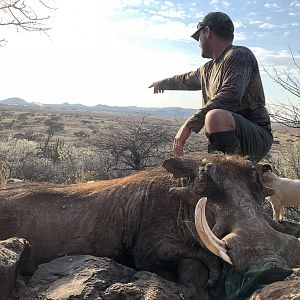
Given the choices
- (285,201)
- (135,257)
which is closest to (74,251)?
(135,257)

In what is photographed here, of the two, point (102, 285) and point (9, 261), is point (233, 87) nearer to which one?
point (102, 285)

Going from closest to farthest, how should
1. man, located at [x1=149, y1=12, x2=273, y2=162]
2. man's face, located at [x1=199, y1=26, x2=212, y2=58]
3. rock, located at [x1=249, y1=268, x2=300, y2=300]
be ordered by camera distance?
rock, located at [x1=249, y1=268, x2=300, y2=300]
man, located at [x1=149, y1=12, x2=273, y2=162]
man's face, located at [x1=199, y1=26, x2=212, y2=58]

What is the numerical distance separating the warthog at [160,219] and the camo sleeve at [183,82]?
7.97 feet

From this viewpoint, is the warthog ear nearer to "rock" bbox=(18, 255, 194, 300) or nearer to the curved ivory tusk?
the curved ivory tusk

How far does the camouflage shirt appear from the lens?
5227mm

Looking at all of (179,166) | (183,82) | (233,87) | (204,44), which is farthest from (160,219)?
(183,82)

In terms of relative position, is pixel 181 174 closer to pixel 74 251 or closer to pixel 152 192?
pixel 152 192

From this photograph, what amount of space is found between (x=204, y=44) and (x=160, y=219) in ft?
8.76

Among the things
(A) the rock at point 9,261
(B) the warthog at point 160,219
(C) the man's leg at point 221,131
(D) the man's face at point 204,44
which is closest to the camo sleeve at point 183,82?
(D) the man's face at point 204,44

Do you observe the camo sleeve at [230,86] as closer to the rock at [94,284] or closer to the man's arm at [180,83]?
the man's arm at [180,83]

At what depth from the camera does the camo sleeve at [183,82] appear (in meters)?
6.75

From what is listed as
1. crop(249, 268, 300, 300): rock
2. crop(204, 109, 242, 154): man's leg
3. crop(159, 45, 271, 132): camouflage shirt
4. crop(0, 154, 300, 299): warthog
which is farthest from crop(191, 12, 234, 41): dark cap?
crop(249, 268, 300, 300): rock

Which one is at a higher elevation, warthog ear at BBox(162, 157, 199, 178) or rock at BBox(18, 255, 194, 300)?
warthog ear at BBox(162, 157, 199, 178)

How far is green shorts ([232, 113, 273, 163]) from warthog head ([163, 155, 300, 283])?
3.41ft
